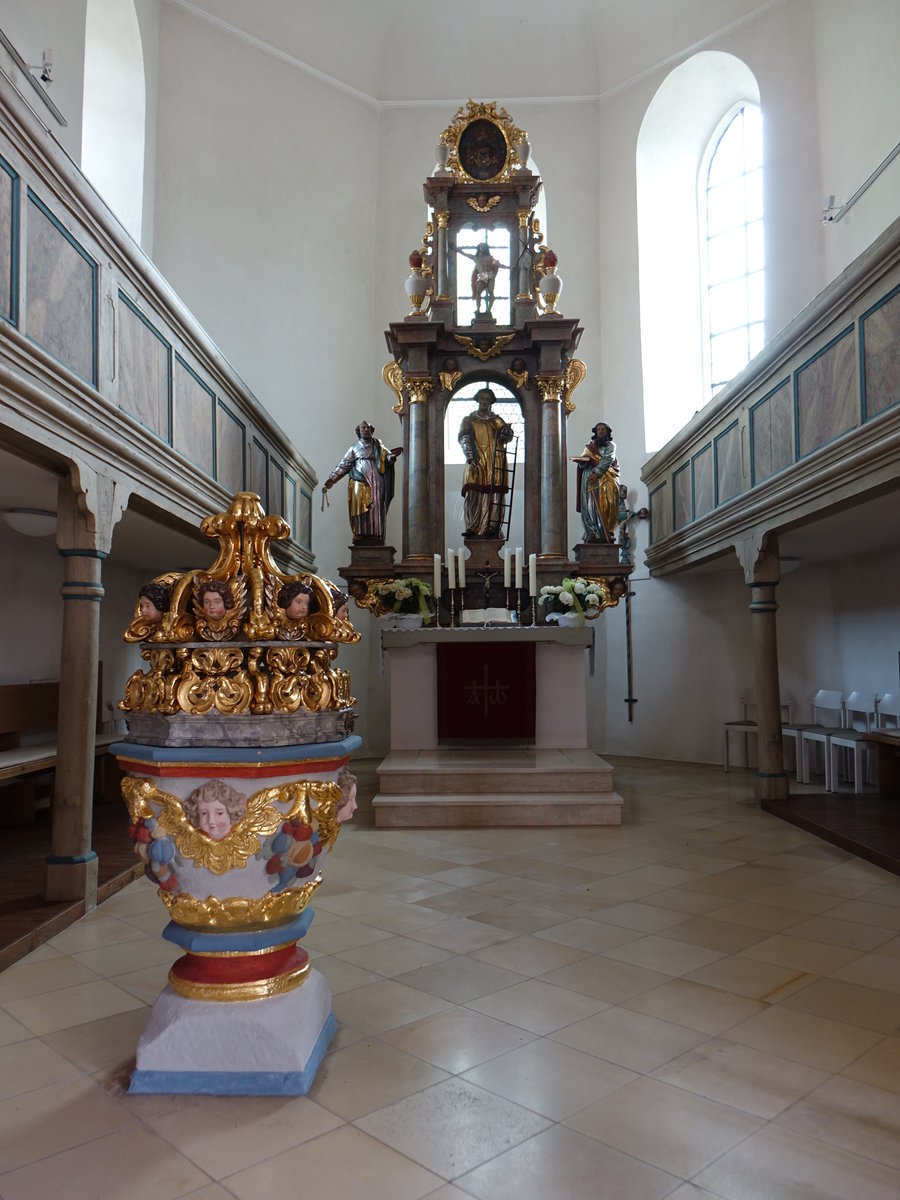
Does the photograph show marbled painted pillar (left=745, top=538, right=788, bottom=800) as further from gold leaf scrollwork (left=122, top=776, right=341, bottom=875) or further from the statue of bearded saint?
gold leaf scrollwork (left=122, top=776, right=341, bottom=875)

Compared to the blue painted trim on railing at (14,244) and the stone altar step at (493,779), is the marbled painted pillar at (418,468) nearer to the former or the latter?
the stone altar step at (493,779)

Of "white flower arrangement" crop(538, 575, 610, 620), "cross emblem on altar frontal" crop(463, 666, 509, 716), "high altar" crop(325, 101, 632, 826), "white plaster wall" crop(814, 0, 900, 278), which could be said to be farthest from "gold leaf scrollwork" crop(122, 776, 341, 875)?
"white plaster wall" crop(814, 0, 900, 278)

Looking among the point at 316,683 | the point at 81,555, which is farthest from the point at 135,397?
the point at 316,683

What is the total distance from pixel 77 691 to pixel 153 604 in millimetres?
2471

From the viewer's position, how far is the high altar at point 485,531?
8359 millimetres

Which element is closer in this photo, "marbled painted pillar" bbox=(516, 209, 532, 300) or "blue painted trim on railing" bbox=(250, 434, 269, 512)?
"blue painted trim on railing" bbox=(250, 434, 269, 512)

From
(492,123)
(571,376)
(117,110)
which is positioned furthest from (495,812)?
(117,110)

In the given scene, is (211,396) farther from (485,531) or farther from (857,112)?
(857,112)

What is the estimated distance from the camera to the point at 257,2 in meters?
12.6

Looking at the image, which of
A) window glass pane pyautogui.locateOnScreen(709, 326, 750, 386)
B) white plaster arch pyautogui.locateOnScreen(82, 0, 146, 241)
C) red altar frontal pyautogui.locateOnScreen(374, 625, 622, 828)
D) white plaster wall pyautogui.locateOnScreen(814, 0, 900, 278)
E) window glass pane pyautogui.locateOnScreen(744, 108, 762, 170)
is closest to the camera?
red altar frontal pyautogui.locateOnScreen(374, 625, 622, 828)

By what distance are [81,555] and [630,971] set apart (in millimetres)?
3622

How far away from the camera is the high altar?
836 cm

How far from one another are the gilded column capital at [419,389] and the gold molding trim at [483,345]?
1.84ft

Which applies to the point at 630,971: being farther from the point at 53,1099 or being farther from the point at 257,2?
the point at 257,2
